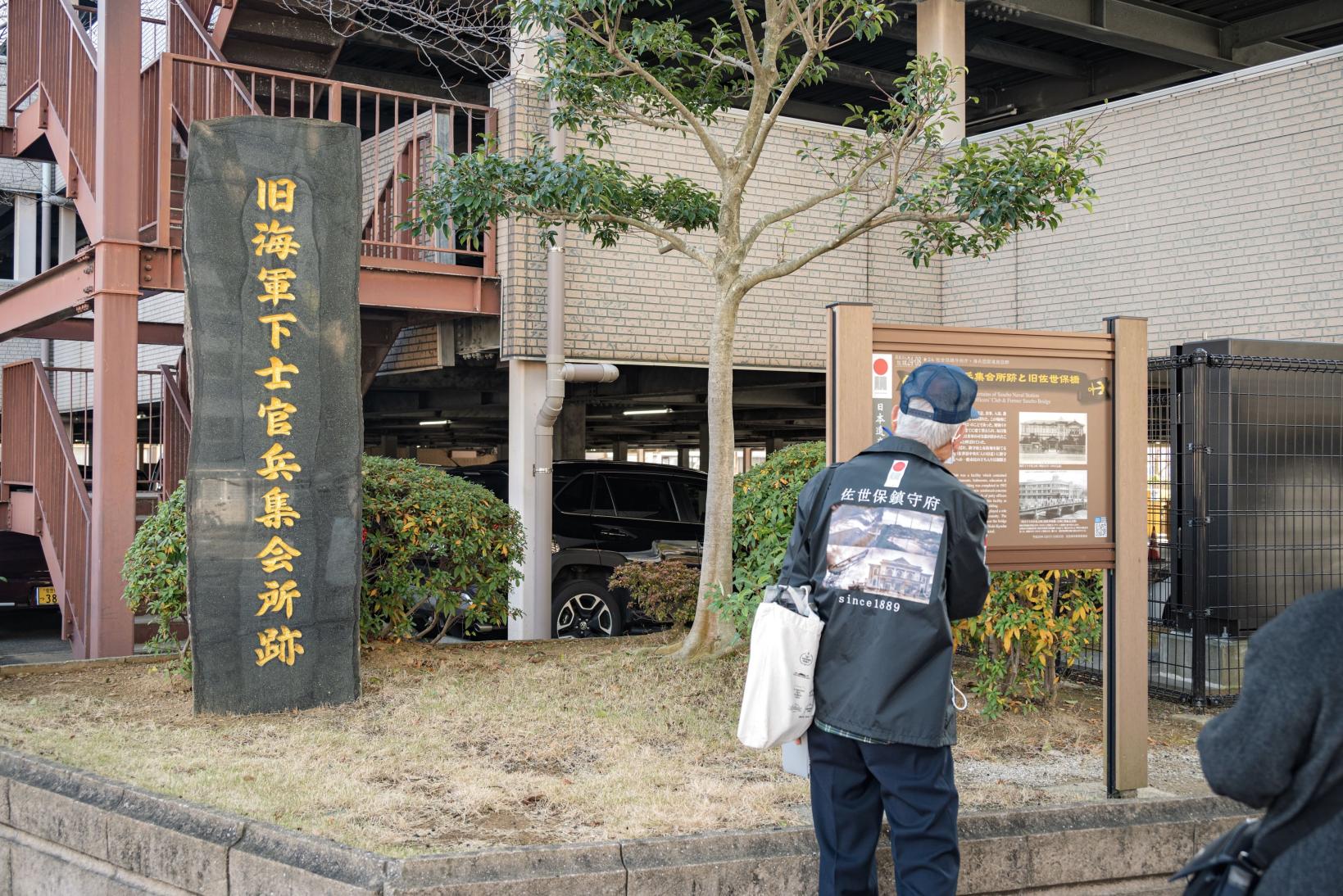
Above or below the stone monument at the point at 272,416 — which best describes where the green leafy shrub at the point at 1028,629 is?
below

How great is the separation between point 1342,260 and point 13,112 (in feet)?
41.7

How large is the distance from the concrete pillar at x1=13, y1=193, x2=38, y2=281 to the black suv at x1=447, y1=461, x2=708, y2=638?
12.5 m

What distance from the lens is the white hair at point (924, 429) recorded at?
3477mm

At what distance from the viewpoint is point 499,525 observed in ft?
27.3

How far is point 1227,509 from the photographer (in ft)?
24.4

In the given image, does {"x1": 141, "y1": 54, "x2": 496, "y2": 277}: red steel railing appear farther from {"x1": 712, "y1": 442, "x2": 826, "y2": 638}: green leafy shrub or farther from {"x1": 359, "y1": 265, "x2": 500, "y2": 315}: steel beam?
{"x1": 712, "y1": 442, "x2": 826, "y2": 638}: green leafy shrub

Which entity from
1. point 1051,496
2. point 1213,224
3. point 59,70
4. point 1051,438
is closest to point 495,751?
point 1051,496

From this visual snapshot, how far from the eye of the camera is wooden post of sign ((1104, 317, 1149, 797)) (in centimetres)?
481

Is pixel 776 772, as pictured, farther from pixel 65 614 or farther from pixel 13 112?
pixel 13 112

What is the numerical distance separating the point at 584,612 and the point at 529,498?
3.98 feet

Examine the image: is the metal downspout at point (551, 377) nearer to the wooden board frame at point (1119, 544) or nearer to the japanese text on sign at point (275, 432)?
the japanese text on sign at point (275, 432)

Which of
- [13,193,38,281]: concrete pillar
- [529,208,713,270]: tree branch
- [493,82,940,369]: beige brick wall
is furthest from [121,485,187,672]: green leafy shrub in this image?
[13,193,38,281]: concrete pillar

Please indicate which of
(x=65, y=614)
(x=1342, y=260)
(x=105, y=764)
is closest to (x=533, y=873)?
(x=105, y=764)

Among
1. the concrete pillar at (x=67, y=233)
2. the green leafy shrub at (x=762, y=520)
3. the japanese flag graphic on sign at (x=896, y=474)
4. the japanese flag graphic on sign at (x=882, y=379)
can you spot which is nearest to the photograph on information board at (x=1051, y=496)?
the japanese flag graphic on sign at (x=882, y=379)
